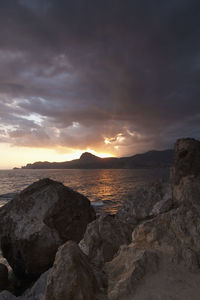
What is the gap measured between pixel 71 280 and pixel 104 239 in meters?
2.42

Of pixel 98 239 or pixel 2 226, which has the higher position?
pixel 98 239

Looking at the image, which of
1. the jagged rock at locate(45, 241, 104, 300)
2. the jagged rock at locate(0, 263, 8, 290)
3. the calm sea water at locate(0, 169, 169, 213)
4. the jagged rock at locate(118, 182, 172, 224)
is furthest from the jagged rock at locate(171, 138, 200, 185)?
the jagged rock at locate(0, 263, 8, 290)

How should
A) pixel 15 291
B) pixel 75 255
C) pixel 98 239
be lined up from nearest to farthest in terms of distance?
pixel 75 255, pixel 98 239, pixel 15 291

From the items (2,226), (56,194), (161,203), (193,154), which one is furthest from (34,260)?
(193,154)

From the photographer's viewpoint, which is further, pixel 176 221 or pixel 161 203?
pixel 161 203

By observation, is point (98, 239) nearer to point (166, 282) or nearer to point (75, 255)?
point (75, 255)

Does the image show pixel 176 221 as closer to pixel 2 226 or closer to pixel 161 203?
pixel 161 203

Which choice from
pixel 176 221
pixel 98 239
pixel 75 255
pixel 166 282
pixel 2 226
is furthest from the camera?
pixel 2 226

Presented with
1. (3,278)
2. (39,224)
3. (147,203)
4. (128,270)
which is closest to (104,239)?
(128,270)

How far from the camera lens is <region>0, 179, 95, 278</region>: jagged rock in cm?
1023

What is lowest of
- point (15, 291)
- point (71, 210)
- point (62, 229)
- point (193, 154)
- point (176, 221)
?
point (15, 291)

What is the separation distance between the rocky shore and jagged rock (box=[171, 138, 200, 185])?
0.05 meters

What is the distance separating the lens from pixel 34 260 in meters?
10.2

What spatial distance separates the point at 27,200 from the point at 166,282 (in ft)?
32.6
